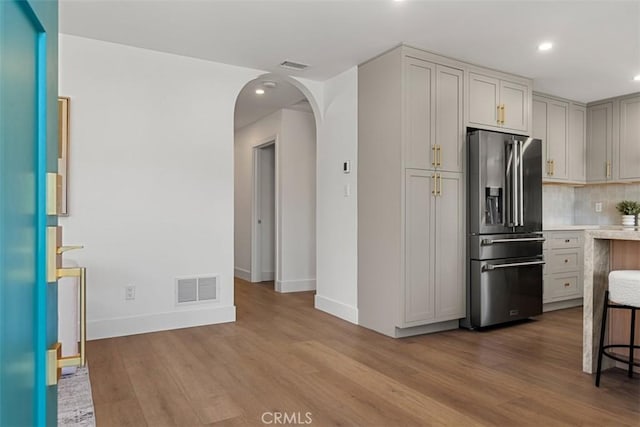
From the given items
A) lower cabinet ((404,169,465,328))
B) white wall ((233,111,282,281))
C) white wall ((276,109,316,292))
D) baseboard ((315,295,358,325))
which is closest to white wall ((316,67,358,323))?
baseboard ((315,295,358,325))

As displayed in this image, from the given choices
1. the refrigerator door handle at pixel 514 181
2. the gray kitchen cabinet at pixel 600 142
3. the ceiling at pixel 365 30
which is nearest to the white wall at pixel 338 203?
the ceiling at pixel 365 30

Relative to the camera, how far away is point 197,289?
4.02 meters

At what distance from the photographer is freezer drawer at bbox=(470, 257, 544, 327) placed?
3.89 metres

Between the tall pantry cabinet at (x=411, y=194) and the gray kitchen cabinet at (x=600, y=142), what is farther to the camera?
the gray kitchen cabinet at (x=600, y=142)

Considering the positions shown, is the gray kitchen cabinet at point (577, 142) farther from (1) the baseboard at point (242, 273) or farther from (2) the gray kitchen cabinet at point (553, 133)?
(1) the baseboard at point (242, 273)

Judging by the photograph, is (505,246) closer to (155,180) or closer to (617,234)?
(617,234)

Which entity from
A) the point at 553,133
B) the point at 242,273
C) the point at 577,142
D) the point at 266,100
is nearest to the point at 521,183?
the point at 553,133

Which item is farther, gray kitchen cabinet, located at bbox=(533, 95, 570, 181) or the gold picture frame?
gray kitchen cabinet, located at bbox=(533, 95, 570, 181)

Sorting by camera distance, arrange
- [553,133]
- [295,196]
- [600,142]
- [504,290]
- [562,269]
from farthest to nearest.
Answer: [295,196]
[600,142]
[553,133]
[562,269]
[504,290]

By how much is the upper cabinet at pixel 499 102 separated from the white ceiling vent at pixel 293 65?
5.23ft

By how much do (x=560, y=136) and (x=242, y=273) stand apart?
4964mm

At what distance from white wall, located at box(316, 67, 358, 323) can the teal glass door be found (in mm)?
3558

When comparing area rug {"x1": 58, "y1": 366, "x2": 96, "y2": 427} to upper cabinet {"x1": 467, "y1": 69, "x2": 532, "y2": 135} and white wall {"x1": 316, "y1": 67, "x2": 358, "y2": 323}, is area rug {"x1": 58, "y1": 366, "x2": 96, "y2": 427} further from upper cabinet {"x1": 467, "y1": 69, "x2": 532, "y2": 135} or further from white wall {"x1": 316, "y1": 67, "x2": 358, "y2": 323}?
upper cabinet {"x1": 467, "y1": 69, "x2": 532, "y2": 135}

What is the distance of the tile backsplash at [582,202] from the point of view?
5.50 meters
